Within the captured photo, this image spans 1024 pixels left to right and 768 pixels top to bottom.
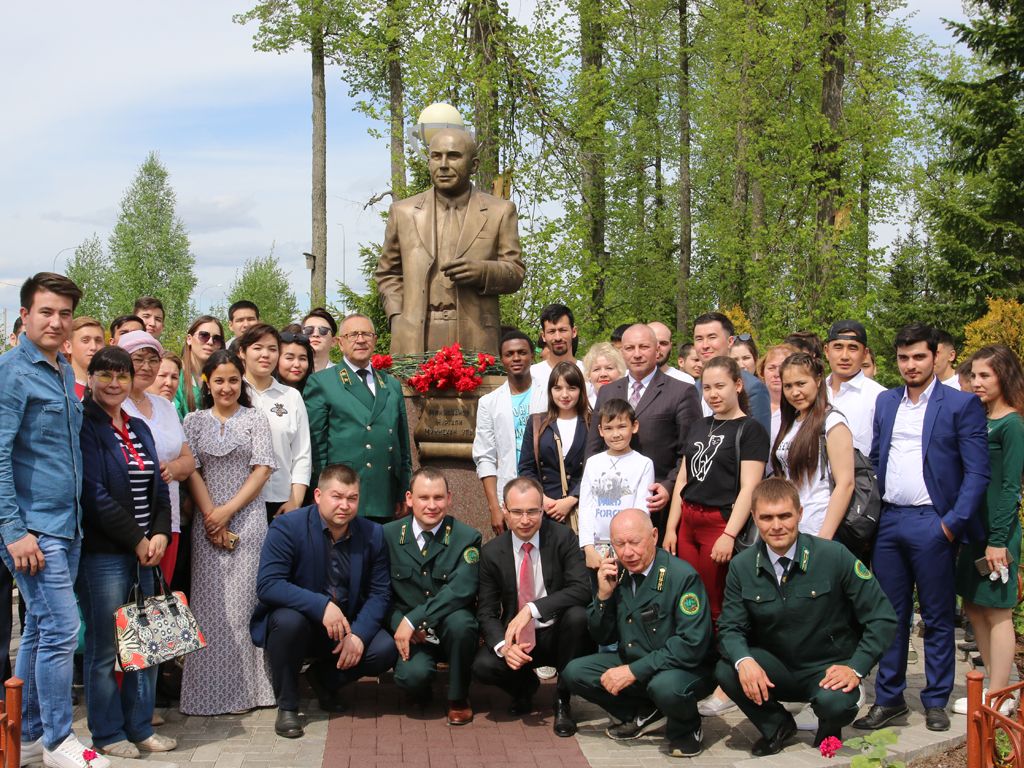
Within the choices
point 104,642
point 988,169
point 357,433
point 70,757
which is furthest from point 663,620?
point 988,169

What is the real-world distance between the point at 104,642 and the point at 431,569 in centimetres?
163

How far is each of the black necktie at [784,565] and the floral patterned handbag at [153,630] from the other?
2650 mm

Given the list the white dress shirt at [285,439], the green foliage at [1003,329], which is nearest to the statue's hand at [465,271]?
the white dress shirt at [285,439]

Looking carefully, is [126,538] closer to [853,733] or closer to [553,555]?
[553,555]

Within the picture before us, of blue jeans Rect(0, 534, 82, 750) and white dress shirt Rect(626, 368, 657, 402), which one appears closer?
blue jeans Rect(0, 534, 82, 750)

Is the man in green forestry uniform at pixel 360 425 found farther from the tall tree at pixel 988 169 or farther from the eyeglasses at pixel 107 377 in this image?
the tall tree at pixel 988 169

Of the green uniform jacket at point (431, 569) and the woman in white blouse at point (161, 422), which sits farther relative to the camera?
the green uniform jacket at point (431, 569)

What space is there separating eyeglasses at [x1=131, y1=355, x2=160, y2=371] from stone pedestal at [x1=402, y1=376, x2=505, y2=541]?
229 centimetres

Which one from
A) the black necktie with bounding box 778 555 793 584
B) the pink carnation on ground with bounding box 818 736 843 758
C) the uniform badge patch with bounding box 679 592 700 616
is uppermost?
the black necktie with bounding box 778 555 793 584

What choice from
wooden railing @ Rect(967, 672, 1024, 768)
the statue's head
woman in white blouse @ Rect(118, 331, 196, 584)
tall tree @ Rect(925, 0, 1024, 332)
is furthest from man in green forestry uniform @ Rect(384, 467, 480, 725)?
tall tree @ Rect(925, 0, 1024, 332)

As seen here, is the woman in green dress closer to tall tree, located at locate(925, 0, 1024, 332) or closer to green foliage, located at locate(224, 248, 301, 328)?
tall tree, located at locate(925, 0, 1024, 332)

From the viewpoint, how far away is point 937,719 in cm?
515

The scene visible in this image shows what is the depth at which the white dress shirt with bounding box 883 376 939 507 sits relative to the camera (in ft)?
17.4

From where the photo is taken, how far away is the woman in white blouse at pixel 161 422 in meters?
5.18
